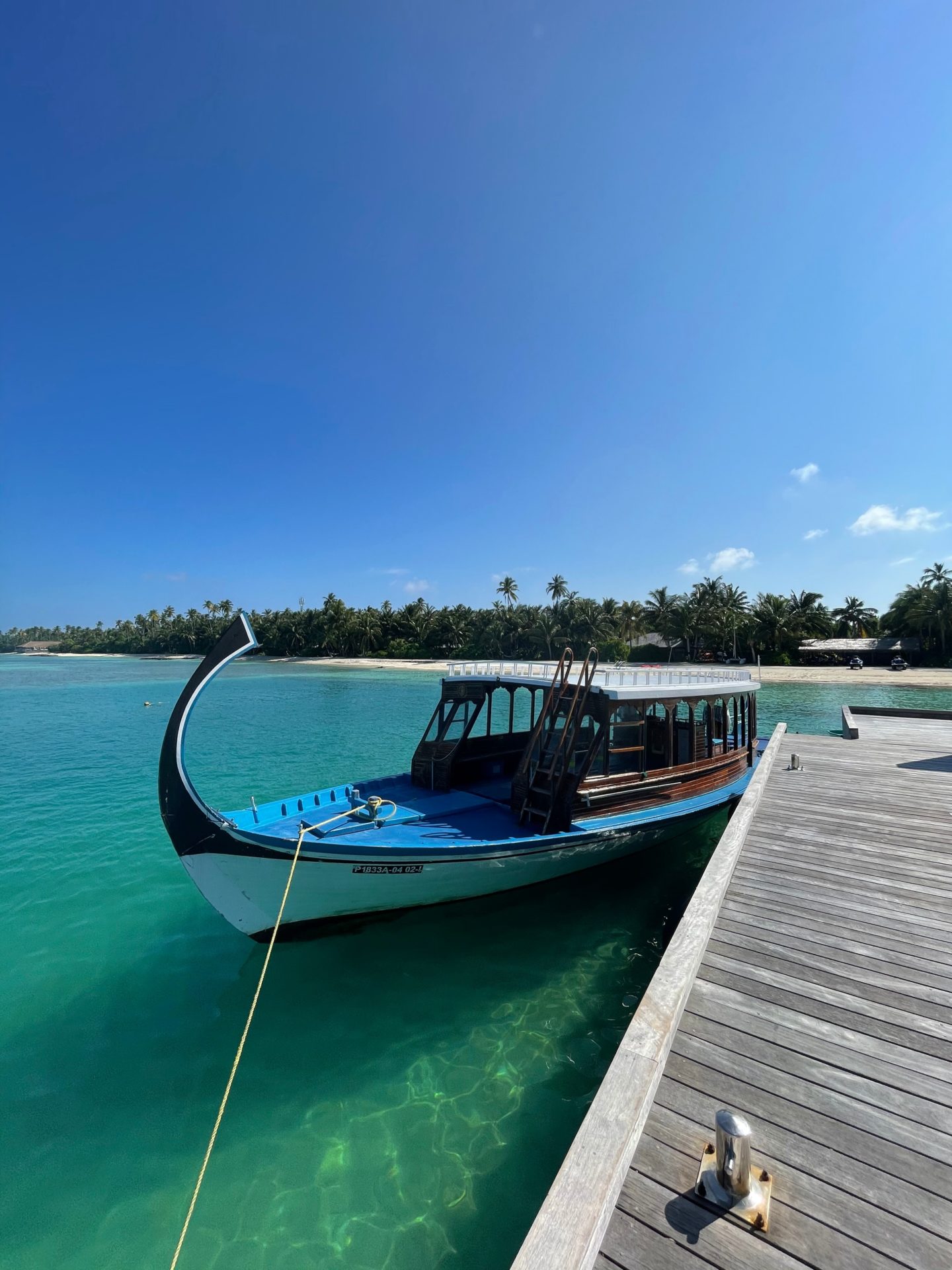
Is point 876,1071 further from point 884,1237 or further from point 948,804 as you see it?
point 948,804

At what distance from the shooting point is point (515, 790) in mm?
9047

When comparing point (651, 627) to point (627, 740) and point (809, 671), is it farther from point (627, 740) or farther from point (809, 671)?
point (627, 740)

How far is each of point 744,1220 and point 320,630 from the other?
113 meters

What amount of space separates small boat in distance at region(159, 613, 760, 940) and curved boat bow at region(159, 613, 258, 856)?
2 centimetres

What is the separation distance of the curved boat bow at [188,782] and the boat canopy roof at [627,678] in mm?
3426

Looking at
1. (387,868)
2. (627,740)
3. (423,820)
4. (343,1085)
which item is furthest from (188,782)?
(627,740)

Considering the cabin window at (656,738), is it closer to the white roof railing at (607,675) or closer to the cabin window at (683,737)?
the white roof railing at (607,675)

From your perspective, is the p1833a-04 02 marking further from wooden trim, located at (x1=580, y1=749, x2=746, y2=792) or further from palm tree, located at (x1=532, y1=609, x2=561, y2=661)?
palm tree, located at (x1=532, y1=609, x2=561, y2=661)

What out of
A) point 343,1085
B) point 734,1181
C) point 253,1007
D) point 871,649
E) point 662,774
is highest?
point 871,649

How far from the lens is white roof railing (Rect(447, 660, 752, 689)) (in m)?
9.25

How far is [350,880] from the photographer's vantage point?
6.97 metres

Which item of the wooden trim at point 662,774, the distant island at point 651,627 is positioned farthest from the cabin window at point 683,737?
the distant island at point 651,627

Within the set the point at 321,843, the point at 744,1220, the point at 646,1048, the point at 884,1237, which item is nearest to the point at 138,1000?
the point at 321,843

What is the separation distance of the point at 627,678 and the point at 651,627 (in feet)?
226
